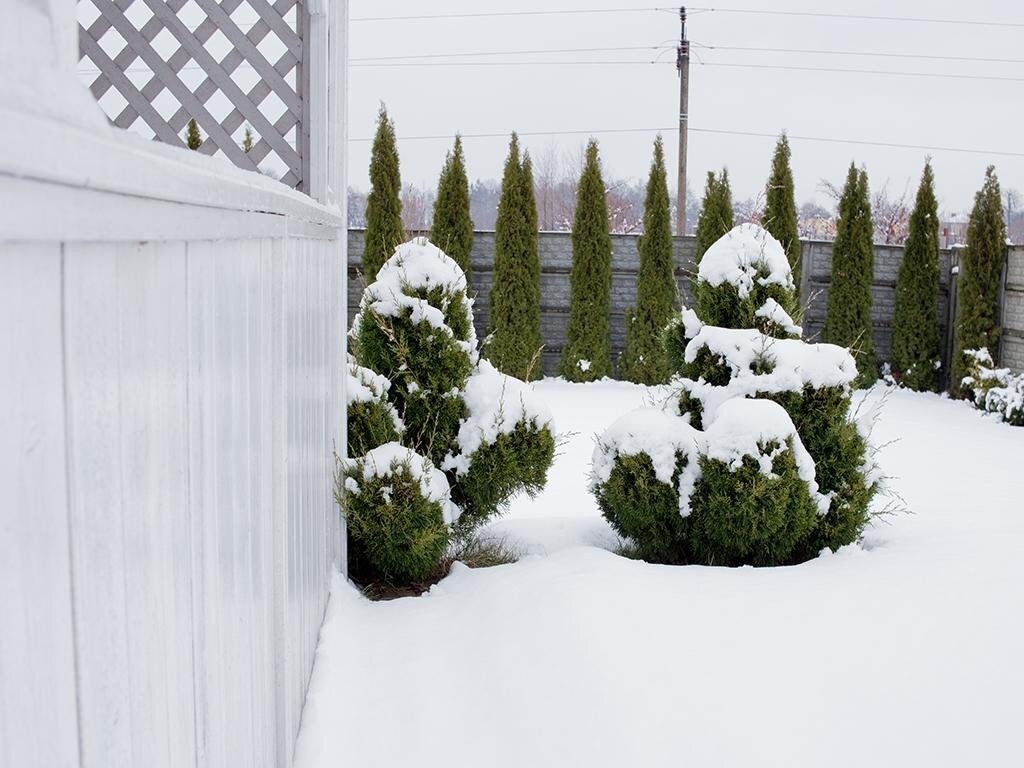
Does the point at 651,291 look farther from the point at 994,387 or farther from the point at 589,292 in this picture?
the point at 994,387

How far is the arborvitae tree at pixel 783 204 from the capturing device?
10.9 meters

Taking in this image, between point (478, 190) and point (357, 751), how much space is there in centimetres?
3103

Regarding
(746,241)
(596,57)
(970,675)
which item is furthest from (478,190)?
(970,675)

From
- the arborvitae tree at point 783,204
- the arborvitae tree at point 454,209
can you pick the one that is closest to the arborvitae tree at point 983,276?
the arborvitae tree at point 783,204

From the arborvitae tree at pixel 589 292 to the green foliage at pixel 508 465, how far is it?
6.92 meters

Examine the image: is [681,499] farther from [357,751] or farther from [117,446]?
[117,446]

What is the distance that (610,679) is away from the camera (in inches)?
107

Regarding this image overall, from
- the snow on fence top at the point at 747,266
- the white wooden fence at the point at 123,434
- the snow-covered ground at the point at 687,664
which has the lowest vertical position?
the snow-covered ground at the point at 687,664

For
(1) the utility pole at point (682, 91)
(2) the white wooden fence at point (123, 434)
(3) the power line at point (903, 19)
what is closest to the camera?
(2) the white wooden fence at point (123, 434)

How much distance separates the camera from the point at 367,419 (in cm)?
396

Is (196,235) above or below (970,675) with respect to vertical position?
above

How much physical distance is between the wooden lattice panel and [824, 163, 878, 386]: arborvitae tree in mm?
8785

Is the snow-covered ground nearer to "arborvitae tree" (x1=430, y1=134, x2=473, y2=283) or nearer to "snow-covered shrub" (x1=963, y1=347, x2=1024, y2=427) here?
"snow-covered shrub" (x1=963, y1=347, x2=1024, y2=427)

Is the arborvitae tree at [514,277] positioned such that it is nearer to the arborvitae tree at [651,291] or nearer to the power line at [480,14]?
the arborvitae tree at [651,291]
